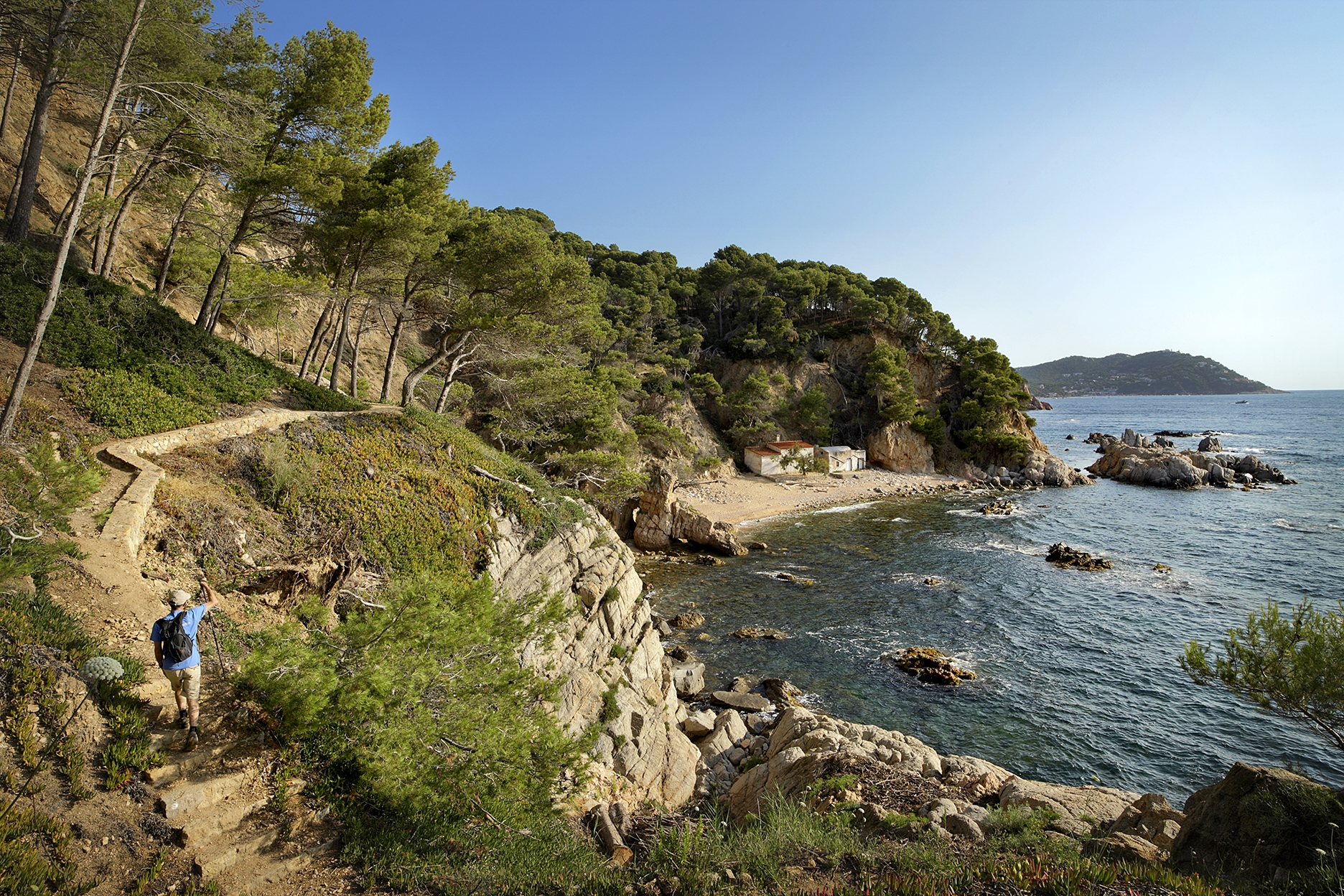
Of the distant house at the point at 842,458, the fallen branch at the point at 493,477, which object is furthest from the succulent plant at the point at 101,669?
the distant house at the point at 842,458

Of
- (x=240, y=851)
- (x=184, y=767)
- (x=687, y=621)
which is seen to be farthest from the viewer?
(x=687, y=621)

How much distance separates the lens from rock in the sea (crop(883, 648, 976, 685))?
59.6ft

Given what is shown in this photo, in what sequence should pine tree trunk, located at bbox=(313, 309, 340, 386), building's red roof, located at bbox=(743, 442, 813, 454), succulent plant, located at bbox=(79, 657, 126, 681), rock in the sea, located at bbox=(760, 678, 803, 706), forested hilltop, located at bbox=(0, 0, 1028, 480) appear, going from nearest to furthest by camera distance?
succulent plant, located at bbox=(79, 657, 126, 681)
forested hilltop, located at bbox=(0, 0, 1028, 480)
rock in the sea, located at bbox=(760, 678, 803, 706)
pine tree trunk, located at bbox=(313, 309, 340, 386)
building's red roof, located at bbox=(743, 442, 813, 454)

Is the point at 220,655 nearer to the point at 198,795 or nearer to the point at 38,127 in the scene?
the point at 198,795

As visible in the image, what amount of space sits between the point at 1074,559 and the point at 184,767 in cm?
3582

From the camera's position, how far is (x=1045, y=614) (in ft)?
77.2

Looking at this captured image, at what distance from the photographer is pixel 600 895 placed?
5.83 meters

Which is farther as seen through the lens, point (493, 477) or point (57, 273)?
point (493, 477)

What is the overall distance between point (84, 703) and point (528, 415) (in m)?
24.8

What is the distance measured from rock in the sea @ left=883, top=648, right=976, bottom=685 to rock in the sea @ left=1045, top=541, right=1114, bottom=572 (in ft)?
48.6

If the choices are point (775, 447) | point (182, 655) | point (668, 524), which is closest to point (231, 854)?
point (182, 655)

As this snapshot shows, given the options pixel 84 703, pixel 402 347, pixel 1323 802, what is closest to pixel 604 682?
pixel 84 703

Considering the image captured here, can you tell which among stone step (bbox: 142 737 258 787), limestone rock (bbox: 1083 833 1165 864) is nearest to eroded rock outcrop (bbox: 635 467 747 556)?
limestone rock (bbox: 1083 833 1165 864)

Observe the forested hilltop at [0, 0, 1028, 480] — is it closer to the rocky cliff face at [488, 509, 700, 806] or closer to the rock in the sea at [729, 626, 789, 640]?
the rocky cliff face at [488, 509, 700, 806]
